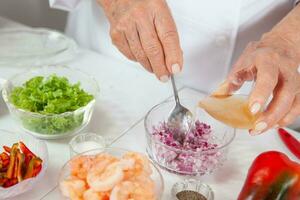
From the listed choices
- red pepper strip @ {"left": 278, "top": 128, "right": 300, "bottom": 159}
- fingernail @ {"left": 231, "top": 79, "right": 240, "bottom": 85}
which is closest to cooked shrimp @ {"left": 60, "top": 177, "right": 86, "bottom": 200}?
fingernail @ {"left": 231, "top": 79, "right": 240, "bottom": 85}

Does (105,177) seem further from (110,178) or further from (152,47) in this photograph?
(152,47)

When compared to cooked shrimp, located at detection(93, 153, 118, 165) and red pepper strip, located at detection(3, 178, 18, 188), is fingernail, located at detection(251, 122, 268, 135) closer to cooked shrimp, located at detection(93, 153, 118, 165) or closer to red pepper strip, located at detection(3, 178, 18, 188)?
cooked shrimp, located at detection(93, 153, 118, 165)

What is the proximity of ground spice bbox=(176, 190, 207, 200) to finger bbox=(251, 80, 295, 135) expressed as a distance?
150 mm

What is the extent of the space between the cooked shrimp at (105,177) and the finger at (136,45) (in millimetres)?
237

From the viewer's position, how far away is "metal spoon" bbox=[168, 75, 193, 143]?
929 mm

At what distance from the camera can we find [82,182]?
0.78 meters

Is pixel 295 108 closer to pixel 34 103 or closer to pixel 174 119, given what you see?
pixel 174 119

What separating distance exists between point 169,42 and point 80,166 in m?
0.28

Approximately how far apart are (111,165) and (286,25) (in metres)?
0.50

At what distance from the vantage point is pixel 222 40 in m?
1.18

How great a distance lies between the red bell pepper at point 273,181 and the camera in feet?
2.70

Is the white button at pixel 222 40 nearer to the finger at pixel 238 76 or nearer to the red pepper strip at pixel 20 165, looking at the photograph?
the finger at pixel 238 76

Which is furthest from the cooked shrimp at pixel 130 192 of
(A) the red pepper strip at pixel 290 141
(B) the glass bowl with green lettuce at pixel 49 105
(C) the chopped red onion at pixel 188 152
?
(A) the red pepper strip at pixel 290 141

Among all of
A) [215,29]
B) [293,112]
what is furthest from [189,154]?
[215,29]
